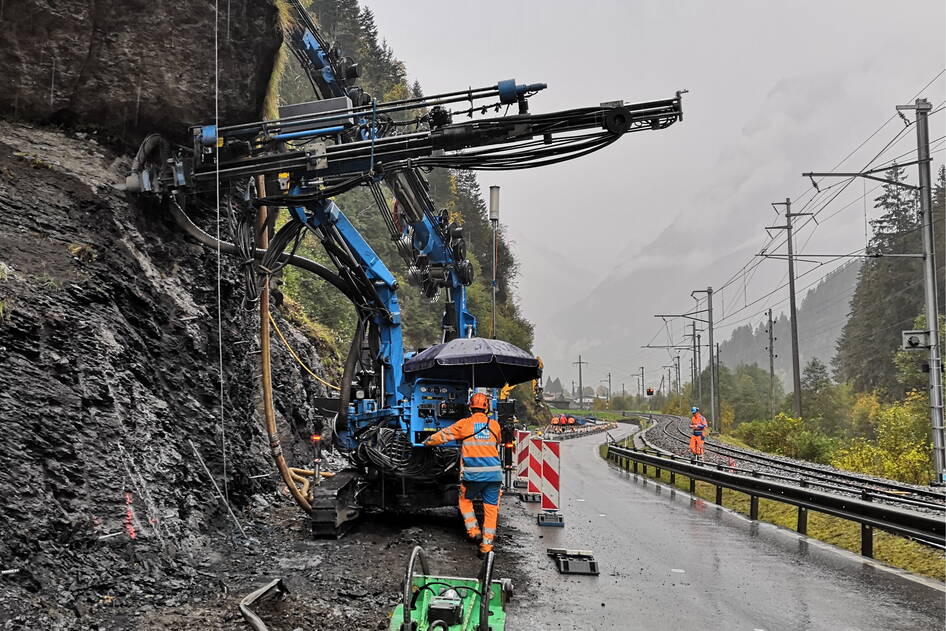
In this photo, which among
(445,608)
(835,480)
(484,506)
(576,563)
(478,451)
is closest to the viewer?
(445,608)

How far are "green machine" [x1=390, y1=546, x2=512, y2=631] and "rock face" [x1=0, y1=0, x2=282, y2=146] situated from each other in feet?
28.1

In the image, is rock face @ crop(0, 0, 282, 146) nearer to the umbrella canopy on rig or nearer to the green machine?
the umbrella canopy on rig

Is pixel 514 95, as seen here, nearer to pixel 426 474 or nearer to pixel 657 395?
pixel 426 474

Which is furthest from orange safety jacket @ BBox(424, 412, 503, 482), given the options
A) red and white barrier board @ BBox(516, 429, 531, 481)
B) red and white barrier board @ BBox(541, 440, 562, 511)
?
red and white barrier board @ BBox(516, 429, 531, 481)

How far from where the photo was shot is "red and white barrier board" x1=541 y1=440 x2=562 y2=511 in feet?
40.2

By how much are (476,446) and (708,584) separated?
10.5 feet

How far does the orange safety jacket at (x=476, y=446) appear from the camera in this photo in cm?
952

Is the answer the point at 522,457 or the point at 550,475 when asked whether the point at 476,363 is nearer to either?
the point at 550,475

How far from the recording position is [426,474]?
1107 centimetres

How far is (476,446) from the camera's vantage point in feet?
31.4

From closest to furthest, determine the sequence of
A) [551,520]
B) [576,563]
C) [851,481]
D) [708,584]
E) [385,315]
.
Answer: [708,584] < [576,563] < [385,315] < [551,520] < [851,481]

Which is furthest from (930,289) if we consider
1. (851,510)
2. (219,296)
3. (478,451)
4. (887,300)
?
(887,300)

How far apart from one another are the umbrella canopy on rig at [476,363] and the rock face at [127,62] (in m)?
5.04

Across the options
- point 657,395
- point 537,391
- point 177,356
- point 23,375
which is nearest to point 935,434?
point 537,391
